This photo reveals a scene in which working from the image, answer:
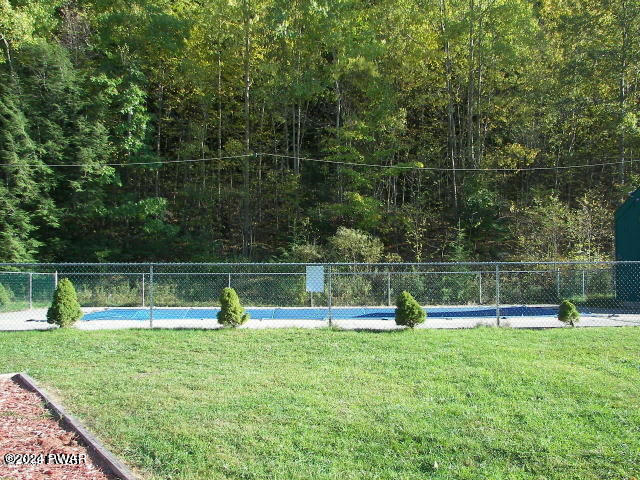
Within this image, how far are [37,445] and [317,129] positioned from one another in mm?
25861

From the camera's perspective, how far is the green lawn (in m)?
4.51

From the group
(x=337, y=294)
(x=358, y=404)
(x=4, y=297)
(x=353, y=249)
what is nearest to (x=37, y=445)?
(x=358, y=404)

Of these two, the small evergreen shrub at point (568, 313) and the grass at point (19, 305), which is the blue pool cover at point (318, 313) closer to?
the grass at point (19, 305)

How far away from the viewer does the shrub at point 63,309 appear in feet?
42.1

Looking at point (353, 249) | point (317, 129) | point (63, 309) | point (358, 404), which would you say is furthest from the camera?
point (317, 129)

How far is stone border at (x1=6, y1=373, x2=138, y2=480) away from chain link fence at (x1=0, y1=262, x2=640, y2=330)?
817cm

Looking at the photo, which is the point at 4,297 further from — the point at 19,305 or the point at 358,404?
the point at 358,404

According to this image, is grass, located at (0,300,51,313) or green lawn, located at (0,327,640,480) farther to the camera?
grass, located at (0,300,51,313)

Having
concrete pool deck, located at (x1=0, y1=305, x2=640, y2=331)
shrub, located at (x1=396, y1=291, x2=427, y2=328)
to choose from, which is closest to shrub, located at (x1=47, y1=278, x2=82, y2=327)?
concrete pool deck, located at (x1=0, y1=305, x2=640, y2=331)

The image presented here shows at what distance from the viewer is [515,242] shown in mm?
24141

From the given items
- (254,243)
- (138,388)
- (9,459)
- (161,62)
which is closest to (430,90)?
(254,243)

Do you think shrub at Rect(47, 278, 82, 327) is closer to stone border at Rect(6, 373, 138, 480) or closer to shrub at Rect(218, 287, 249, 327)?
shrub at Rect(218, 287, 249, 327)

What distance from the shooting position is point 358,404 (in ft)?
20.2

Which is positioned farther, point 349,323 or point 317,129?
point 317,129
